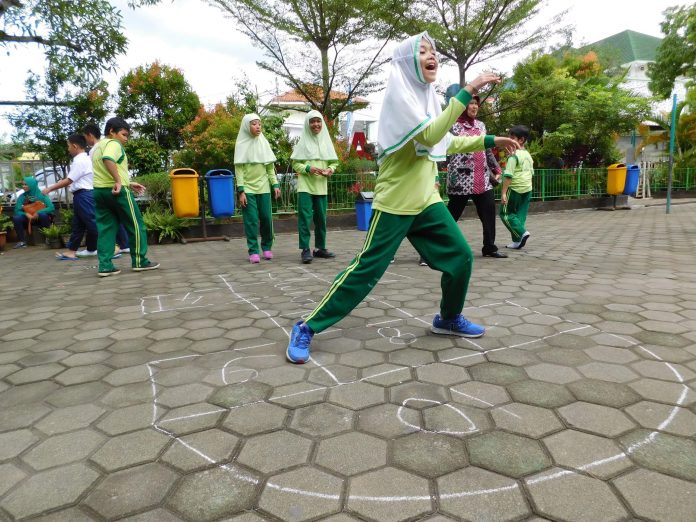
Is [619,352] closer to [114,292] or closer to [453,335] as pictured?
[453,335]

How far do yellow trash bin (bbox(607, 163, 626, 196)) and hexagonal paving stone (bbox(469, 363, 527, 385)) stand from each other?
44.6 ft

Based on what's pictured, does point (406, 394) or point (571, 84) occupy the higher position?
point (571, 84)

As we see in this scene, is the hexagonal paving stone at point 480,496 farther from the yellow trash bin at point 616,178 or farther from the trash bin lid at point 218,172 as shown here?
the yellow trash bin at point 616,178

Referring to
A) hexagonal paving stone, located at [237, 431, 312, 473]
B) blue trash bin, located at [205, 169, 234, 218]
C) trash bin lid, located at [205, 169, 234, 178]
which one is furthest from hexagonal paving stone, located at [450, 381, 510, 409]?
trash bin lid, located at [205, 169, 234, 178]

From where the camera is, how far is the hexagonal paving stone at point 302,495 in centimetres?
149

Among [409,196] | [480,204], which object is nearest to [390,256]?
[409,196]

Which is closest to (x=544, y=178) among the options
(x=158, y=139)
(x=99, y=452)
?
(x=158, y=139)

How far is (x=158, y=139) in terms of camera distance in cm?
1561

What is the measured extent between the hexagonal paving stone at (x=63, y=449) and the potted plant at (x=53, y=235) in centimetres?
802

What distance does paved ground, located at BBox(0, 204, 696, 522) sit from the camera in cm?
155

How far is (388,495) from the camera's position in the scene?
156 cm

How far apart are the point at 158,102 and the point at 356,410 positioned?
51.9 ft

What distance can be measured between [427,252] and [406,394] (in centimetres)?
95

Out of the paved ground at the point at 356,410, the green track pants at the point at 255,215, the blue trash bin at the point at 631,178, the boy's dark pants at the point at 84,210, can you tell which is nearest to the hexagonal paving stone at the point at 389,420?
the paved ground at the point at 356,410
